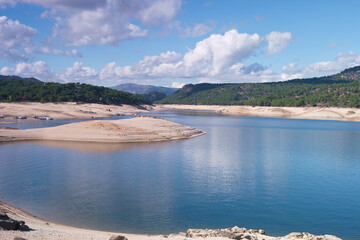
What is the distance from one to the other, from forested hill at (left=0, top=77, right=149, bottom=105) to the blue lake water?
97389 millimetres

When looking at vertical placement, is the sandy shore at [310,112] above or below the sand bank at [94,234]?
above

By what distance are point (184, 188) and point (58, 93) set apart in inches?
5374

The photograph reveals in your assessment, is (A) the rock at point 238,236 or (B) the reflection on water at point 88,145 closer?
(A) the rock at point 238,236

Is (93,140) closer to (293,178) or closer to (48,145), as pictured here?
(48,145)

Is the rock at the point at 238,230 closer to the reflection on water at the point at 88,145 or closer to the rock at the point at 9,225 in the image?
the rock at the point at 9,225

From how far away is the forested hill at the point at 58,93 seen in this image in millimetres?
133875

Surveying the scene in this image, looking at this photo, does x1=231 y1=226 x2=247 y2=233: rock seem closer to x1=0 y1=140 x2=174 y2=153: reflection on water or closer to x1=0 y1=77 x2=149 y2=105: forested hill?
x1=0 y1=140 x2=174 y2=153: reflection on water

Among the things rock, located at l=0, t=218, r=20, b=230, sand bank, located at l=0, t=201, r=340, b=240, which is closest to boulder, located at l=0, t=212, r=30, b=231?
rock, located at l=0, t=218, r=20, b=230

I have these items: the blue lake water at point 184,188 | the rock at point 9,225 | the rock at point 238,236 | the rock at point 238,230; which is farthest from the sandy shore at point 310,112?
the rock at point 9,225

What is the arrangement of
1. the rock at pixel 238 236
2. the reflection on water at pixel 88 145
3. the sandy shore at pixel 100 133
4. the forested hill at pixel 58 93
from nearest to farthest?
the rock at pixel 238 236 → the reflection on water at pixel 88 145 → the sandy shore at pixel 100 133 → the forested hill at pixel 58 93

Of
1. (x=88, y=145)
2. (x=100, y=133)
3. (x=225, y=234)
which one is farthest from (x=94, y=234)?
(x=100, y=133)

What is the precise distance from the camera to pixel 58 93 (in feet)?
490

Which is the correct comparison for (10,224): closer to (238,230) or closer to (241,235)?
(241,235)

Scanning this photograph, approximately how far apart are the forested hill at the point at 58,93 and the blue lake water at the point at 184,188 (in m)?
97.4
